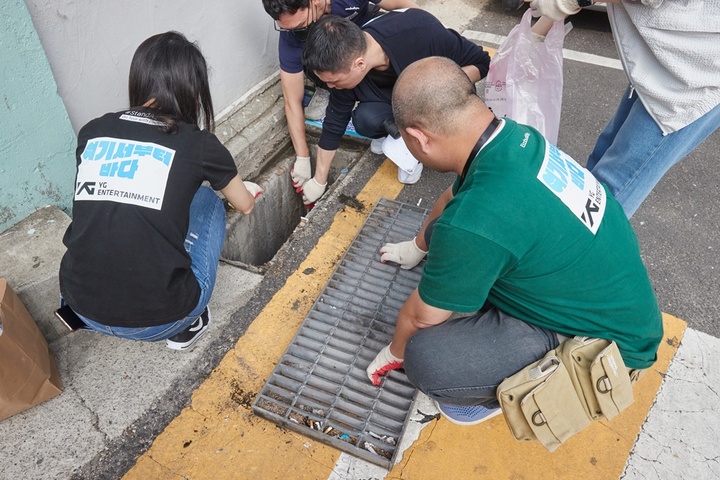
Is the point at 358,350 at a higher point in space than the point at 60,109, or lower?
lower

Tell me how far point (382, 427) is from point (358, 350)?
0.35m

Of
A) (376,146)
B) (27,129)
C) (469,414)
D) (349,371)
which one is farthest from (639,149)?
(27,129)

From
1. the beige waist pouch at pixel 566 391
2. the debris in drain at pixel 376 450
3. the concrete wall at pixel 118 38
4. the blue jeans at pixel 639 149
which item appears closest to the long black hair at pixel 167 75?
the concrete wall at pixel 118 38

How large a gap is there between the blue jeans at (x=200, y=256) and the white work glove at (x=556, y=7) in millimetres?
1614

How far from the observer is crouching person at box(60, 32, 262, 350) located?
1.60m

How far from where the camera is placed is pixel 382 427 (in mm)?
1865

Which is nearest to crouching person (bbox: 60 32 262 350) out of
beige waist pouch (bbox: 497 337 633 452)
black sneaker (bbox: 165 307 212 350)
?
black sneaker (bbox: 165 307 212 350)

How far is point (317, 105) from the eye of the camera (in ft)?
10.9

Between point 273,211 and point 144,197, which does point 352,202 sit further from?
point 144,197

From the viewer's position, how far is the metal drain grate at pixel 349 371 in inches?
72.4

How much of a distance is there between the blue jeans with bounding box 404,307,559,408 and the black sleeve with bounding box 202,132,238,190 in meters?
0.94

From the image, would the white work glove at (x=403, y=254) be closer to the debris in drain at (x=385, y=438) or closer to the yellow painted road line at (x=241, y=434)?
the yellow painted road line at (x=241, y=434)

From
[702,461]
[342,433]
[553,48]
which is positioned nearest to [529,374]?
[342,433]

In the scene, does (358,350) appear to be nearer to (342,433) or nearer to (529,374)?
(342,433)
